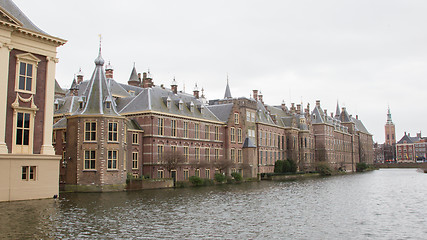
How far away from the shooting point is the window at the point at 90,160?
Result: 41.5 metres

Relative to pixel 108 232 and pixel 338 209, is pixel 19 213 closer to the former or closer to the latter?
pixel 108 232

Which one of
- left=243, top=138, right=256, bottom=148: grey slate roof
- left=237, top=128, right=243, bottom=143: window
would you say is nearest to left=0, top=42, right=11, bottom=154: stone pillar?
left=237, top=128, right=243, bottom=143: window

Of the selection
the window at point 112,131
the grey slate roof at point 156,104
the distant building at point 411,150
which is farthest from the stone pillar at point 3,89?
the distant building at point 411,150

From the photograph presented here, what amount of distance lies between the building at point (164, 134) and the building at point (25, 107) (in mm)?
10437

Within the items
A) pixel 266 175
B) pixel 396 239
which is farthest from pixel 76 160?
pixel 266 175

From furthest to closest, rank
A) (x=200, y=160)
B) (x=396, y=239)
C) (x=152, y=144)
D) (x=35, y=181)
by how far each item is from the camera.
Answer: (x=200, y=160)
(x=152, y=144)
(x=35, y=181)
(x=396, y=239)

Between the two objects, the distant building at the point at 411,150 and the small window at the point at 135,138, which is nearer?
the small window at the point at 135,138

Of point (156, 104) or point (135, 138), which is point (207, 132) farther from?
point (135, 138)

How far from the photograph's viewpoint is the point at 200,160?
58.5 meters

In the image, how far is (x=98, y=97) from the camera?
43.2 m

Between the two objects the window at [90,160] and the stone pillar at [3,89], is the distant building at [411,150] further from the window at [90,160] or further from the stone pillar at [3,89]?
the stone pillar at [3,89]

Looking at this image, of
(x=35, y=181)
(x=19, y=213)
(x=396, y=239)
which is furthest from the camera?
(x=35, y=181)

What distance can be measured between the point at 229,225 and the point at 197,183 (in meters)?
30.4

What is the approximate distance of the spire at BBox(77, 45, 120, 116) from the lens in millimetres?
42531
